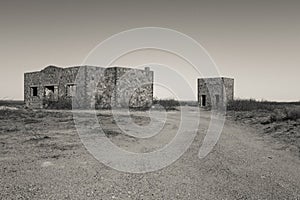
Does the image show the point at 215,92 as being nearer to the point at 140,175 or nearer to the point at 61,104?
the point at 61,104

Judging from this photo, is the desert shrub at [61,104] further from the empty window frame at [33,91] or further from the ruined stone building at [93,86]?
the empty window frame at [33,91]

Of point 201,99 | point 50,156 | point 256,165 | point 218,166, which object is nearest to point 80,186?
point 50,156

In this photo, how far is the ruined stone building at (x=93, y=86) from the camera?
24.4m

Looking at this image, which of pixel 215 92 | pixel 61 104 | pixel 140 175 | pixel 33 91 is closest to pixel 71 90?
pixel 61 104

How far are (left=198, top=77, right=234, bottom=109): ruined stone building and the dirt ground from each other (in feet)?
72.5

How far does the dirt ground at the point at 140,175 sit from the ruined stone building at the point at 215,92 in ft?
72.5

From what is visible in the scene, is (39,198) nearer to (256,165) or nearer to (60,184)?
(60,184)

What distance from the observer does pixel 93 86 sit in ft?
80.4

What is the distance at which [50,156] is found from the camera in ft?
25.0

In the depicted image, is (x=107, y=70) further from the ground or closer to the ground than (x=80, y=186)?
further from the ground

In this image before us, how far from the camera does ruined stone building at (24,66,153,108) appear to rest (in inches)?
961

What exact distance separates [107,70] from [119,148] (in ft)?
55.7

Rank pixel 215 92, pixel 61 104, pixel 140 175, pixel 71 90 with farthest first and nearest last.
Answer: pixel 215 92
pixel 71 90
pixel 61 104
pixel 140 175

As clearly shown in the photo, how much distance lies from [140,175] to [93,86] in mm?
18756
